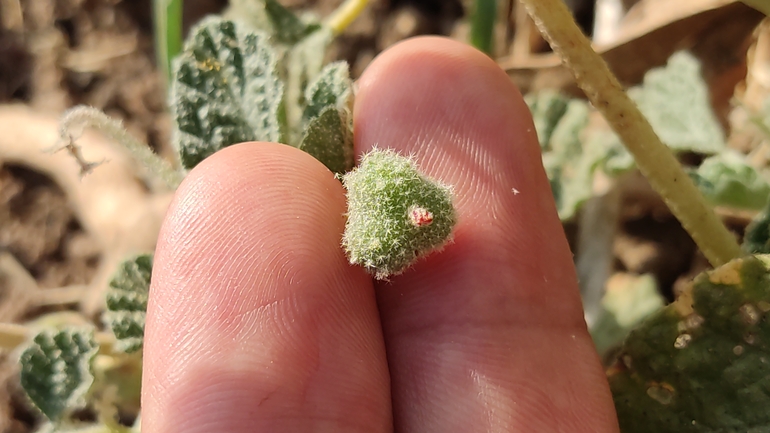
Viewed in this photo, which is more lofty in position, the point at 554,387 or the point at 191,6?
the point at 191,6

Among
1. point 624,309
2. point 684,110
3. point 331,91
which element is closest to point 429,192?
point 331,91

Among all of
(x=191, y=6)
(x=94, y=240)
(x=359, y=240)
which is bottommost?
(x=94, y=240)

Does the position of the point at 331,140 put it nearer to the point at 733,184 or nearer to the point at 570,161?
the point at 570,161

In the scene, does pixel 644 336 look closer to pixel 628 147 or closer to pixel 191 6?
pixel 628 147

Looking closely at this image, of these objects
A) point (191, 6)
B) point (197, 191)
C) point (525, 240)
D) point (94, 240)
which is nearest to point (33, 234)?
point (94, 240)

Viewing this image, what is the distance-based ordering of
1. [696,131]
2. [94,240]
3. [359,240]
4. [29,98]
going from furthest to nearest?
1. [29,98]
2. [94,240]
3. [696,131]
4. [359,240]

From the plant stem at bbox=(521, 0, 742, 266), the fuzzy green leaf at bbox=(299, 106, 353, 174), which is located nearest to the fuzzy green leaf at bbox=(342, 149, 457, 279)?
the fuzzy green leaf at bbox=(299, 106, 353, 174)

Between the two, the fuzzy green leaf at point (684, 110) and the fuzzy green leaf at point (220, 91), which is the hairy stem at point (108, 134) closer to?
the fuzzy green leaf at point (220, 91)
